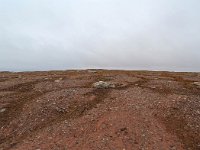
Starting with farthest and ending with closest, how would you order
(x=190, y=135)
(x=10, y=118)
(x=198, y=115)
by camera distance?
(x=10, y=118)
(x=198, y=115)
(x=190, y=135)

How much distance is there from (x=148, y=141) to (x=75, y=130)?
19.0 ft

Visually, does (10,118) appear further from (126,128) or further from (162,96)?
(162,96)

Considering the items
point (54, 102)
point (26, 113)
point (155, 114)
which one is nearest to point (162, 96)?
point (155, 114)

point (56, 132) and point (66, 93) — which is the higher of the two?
point (66, 93)

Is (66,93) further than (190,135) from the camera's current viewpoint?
Yes

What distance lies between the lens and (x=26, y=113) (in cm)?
3075

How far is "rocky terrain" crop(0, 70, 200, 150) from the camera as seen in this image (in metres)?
24.2

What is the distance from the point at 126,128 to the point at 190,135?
4743 mm

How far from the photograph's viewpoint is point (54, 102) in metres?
32.2

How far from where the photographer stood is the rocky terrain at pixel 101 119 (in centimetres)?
2417

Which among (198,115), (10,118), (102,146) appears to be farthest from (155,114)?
(10,118)

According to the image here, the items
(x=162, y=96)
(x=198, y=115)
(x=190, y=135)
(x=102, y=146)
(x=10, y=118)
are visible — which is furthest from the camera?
(x=162, y=96)

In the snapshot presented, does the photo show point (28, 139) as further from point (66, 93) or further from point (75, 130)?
point (66, 93)

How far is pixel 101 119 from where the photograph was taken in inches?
1083
